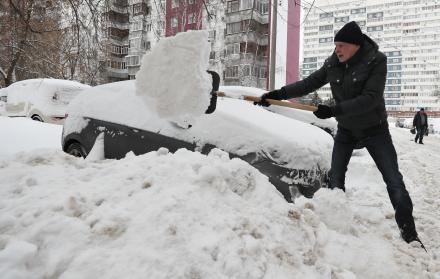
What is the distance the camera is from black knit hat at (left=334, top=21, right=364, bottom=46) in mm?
3135

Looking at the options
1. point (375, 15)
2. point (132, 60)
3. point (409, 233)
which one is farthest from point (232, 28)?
point (375, 15)

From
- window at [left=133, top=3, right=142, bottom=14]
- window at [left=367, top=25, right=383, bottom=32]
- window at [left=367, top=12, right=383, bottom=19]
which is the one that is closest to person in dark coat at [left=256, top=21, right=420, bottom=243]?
window at [left=133, top=3, right=142, bottom=14]

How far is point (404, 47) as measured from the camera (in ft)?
339

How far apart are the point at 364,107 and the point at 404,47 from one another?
114672mm

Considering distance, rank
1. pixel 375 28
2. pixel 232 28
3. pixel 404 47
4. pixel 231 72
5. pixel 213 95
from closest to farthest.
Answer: pixel 213 95
pixel 232 28
pixel 231 72
pixel 375 28
pixel 404 47

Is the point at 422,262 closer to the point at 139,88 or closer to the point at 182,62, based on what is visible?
the point at 182,62

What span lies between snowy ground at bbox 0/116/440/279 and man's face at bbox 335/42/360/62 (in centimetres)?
119

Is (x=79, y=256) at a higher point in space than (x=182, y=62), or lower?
lower

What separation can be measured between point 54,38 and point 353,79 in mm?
10099

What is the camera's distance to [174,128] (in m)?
4.19

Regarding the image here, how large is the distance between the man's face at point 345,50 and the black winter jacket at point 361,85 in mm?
35

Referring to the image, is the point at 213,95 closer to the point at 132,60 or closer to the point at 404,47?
the point at 132,60

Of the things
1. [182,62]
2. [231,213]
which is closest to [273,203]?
[231,213]

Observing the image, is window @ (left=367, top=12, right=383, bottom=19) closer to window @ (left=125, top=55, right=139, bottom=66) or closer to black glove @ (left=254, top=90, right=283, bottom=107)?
window @ (left=125, top=55, right=139, bottom=66)
